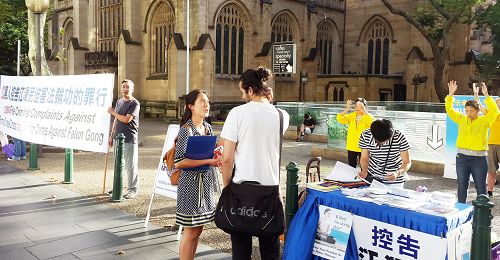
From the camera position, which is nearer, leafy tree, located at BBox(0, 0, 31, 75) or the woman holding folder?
the woman holding folder

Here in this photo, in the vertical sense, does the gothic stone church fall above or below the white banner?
above

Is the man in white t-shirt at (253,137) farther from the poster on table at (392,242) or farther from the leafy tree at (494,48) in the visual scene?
the leafy tree at (494,48)

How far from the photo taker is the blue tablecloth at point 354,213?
3.63 metres

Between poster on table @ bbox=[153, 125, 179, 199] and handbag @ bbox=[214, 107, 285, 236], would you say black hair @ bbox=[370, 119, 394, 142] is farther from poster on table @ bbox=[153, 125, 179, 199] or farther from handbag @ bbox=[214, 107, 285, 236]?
poster on table @ bbox=[153, 125, 179, 199]

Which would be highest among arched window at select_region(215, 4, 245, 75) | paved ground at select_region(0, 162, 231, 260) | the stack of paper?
arched window at select_region(215, 4, 245, 75)

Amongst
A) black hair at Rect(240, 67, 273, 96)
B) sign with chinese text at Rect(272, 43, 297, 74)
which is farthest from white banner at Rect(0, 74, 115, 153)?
sign with chinese text at Rect(272, 43, 297, 74)

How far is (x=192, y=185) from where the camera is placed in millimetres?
4367

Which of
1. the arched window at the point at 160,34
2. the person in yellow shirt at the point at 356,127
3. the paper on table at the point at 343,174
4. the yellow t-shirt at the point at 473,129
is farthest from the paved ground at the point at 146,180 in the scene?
the arched window at the point at 160,34

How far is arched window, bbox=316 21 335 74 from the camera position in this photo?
3612cm

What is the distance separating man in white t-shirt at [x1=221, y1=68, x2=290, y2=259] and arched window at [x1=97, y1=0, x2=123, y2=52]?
30748mm

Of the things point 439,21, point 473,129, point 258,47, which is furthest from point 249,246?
point 439,21

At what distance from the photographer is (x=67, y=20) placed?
135ft

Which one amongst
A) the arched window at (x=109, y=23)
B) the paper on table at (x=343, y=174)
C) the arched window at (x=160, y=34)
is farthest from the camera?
the arched window at (x=109, y=23)

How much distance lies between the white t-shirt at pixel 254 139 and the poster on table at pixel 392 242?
1002mm
